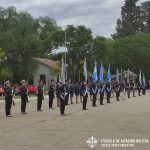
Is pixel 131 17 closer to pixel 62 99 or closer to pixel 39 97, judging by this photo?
pixel 39 97

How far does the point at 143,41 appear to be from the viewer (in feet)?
309

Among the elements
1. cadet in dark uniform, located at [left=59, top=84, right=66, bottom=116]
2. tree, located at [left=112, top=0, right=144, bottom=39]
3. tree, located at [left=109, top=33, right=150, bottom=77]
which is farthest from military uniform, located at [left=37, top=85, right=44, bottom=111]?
tree, located at [left=112, top=0, right=144, bottom=39]

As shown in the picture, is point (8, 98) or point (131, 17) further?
point (131, 17)

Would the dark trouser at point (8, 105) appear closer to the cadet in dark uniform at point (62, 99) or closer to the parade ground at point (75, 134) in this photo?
the cadet in dark uniform at point (62, 99)

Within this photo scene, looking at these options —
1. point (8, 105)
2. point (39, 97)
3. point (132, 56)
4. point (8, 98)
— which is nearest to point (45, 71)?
point (132, 56)

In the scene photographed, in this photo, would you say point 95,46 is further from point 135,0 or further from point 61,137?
point 61,137

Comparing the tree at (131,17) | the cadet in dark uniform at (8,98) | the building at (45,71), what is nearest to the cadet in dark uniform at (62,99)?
the cadet in dark uniform at (8,98)

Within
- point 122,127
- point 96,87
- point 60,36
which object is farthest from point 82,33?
point 122,127

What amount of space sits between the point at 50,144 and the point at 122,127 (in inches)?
175

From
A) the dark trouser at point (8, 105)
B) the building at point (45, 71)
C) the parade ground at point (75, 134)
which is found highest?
the building at point (45, 71)

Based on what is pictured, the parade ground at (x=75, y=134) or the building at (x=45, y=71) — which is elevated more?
the building at (x=45, y=71)

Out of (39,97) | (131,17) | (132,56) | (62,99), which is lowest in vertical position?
(62,99)

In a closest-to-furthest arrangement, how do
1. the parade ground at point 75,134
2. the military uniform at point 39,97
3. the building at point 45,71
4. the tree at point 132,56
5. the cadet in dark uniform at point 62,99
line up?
the parade ground at point 75,134
the cadet in dark uniform at point 62,99
the military uniform at point 39,97
the tree at point 132,56
the building at point 45,71

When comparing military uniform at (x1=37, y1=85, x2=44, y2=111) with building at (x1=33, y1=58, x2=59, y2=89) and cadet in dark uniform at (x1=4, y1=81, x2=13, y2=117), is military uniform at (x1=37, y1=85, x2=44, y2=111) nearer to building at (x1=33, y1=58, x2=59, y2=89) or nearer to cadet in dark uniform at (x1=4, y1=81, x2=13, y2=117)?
cadet in dark uniform at (x1=4, y1=81, x2=13, y2=117)
